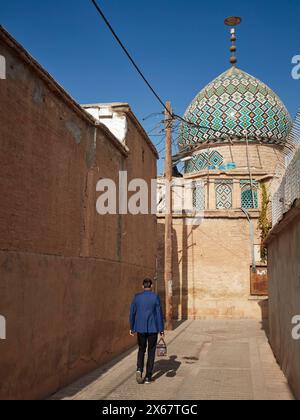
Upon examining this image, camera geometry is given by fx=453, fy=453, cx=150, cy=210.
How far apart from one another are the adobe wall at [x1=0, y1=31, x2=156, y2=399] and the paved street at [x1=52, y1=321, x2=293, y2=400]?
387mm

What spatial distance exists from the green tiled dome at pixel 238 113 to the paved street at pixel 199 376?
48.2ft

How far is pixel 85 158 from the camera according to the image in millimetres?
7613

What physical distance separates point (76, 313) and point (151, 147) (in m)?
7.25

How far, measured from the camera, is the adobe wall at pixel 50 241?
5035 mm

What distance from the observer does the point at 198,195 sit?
2189 centimetres

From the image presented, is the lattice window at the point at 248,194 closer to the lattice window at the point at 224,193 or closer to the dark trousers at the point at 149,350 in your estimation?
the lattice window at the point at 224,193

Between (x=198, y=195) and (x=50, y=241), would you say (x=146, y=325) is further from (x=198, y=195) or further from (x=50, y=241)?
(x=198, y=195)

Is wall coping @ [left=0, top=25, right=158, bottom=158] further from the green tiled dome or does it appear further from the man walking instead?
the green tiled dome

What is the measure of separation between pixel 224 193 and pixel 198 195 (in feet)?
4.09

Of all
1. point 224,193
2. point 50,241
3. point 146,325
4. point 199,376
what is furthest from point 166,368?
point 224,193

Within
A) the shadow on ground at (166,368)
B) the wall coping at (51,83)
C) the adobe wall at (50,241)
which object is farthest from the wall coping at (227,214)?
the shadow on ground at (166,368)

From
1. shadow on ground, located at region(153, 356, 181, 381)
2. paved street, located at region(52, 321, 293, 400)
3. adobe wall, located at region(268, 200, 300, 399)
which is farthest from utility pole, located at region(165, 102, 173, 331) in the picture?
adobe wall, located at region(268, 200, 300, 399)

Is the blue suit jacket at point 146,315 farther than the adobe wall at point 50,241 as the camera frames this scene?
Yes
